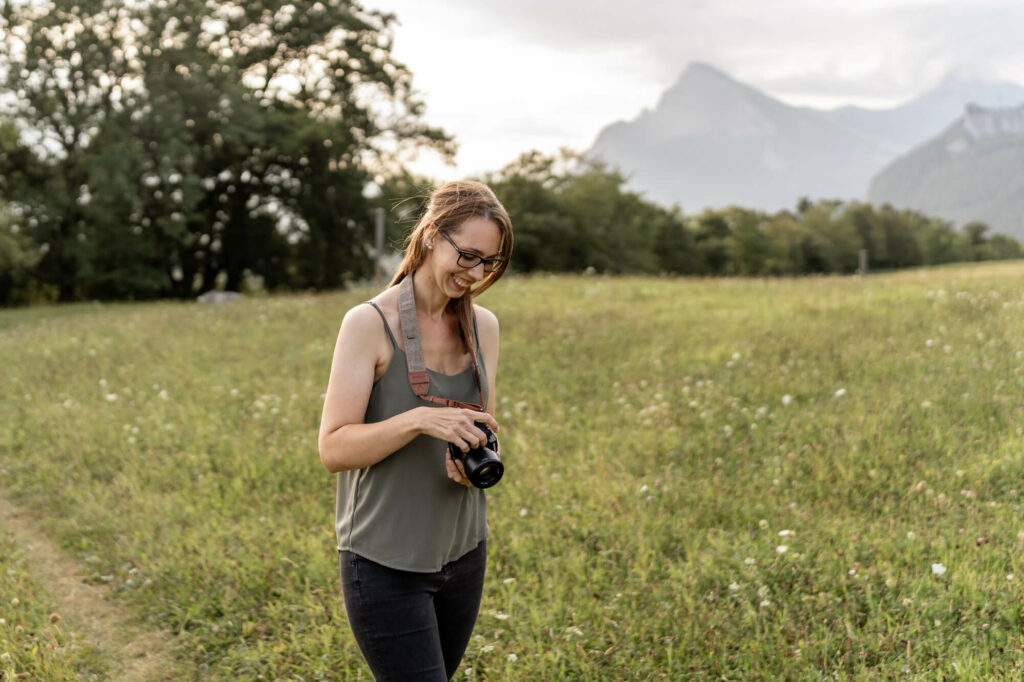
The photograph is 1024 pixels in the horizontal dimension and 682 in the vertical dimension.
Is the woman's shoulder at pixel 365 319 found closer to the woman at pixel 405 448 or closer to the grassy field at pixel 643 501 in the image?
the woman at pixel 405 448

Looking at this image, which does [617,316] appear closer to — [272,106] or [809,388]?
[809,388]

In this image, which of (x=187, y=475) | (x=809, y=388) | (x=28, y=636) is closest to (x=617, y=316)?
(x=809, y=388)

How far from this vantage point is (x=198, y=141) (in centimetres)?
3650

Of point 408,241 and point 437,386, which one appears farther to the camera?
point 408,241

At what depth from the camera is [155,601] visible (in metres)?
5.56

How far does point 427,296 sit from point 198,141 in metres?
37.8

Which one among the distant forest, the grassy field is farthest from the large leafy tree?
the grassy field

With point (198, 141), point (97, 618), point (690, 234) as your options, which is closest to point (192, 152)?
point (198, 141)

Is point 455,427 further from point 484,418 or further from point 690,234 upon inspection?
point 690,234

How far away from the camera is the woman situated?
8.21 ft

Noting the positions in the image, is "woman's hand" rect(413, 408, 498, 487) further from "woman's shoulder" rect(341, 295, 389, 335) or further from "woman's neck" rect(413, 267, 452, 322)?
"woman's neck" rect(413, 267, 452, 322)

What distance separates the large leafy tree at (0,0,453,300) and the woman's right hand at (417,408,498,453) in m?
32.7

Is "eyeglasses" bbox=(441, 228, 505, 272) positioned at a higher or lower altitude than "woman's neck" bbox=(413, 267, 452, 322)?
higher

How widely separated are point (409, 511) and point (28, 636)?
13.1 feet
